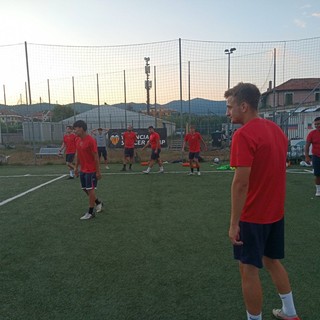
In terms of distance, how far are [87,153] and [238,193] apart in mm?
4605

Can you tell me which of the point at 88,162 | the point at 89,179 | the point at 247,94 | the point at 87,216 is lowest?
the point at 87,216

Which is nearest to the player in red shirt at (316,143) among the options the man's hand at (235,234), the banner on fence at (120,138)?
the man's hand at (235,234)

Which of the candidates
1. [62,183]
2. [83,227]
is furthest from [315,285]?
[62,183]

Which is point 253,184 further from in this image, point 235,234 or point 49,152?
point 49,152

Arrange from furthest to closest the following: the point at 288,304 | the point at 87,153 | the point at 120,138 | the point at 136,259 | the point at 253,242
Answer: the point at 120,138 < the point at 87,153 < the point at 136,259 < the point at 288,304 < the point at 253,242

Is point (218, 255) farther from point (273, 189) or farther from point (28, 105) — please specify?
point (28, 105)

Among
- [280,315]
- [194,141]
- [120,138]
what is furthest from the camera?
[120,138]

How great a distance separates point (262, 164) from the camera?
2355mm

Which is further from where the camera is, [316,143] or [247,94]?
[316,143]

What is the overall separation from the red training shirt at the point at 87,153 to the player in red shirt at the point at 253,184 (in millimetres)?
4302

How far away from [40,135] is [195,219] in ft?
77.1

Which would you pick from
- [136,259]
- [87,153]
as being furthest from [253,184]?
[87,153]

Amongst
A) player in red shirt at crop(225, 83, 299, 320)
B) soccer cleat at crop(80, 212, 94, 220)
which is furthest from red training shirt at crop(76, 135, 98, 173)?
player in red shirt at crop(225, 83, 299, 320)

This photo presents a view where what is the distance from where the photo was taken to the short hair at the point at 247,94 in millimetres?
2367
